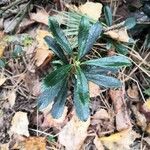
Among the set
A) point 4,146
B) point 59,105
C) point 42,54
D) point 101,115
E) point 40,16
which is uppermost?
point 40,16

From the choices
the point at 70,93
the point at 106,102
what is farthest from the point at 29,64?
the point at 106,102

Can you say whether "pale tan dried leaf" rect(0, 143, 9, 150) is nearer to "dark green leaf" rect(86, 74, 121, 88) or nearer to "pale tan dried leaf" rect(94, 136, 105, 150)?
"pale tan dried leaf" rect(94, 136, 105, 150)

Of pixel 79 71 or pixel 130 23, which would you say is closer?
pixel 79 71

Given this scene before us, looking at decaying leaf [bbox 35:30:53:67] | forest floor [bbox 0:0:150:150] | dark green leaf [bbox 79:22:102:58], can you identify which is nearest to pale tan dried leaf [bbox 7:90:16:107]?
forest floor [bbox 0:0:150:150]

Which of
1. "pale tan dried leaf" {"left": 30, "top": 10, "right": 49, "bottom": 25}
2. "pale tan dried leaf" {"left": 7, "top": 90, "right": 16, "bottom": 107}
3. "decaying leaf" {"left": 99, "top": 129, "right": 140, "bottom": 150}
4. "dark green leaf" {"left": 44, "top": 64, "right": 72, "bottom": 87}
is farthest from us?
"pale tan dried leaf" {"left": 30, "top": 10, "right": 49, "bottom": 25}

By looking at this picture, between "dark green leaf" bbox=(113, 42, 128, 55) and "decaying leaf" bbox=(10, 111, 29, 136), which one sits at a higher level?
"dark green leaf" bbox=(113, 42, 128, 55)

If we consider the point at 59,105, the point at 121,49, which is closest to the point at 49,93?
the point at 59,105

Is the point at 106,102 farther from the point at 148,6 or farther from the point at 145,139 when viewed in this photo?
the point at 148,6

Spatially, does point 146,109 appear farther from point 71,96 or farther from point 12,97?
point 12,97
